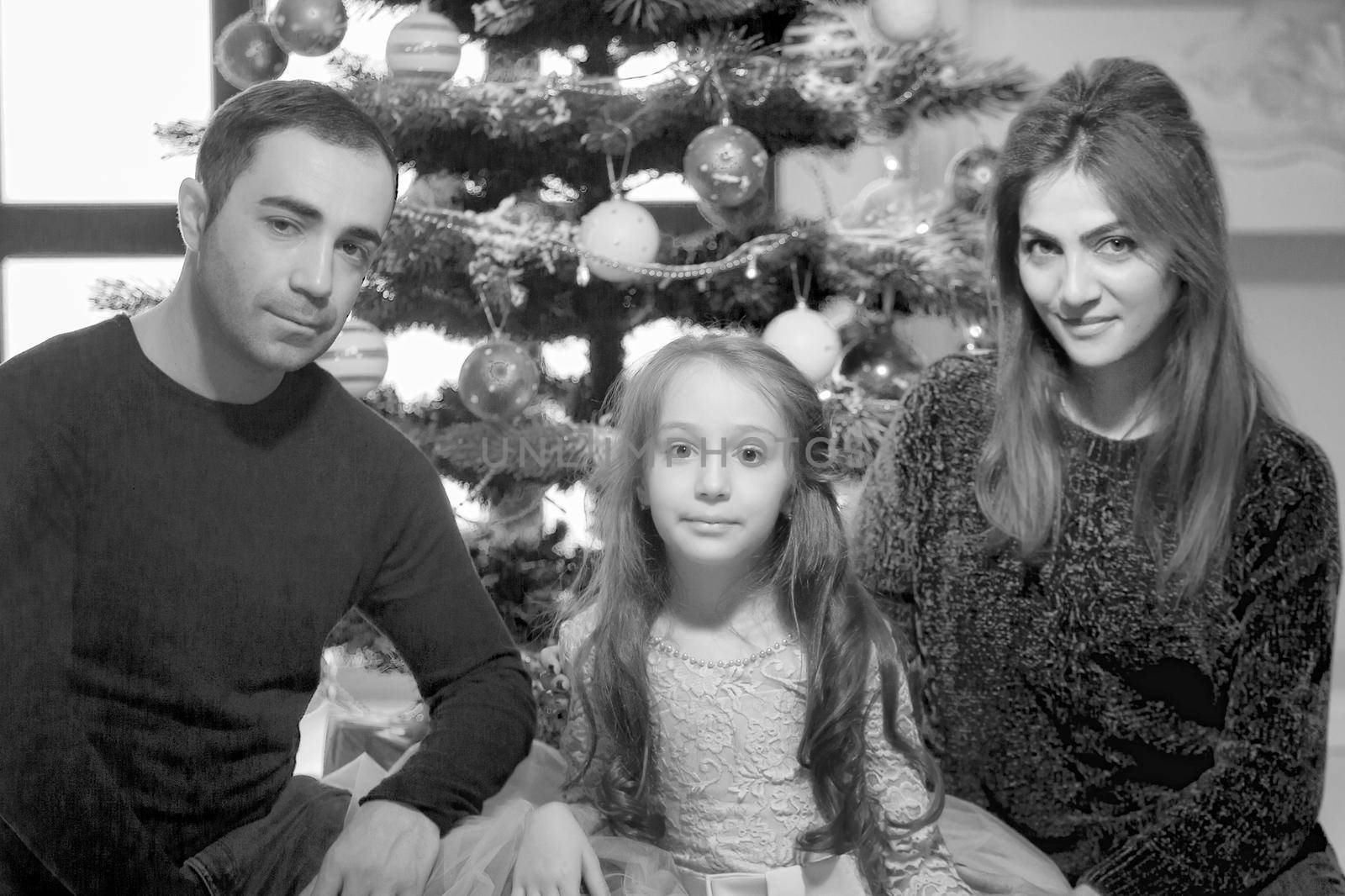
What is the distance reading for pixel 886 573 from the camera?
1.48 m

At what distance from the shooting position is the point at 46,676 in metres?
0.98

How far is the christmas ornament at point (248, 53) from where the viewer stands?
1.53 metres

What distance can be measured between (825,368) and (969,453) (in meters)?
0.32

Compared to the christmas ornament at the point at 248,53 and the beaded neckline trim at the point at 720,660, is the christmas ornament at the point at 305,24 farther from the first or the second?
the beaded neckline trim at the point at 720,660

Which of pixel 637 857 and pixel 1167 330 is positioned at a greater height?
pixel 1167 330

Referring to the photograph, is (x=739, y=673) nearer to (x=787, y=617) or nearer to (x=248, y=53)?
(x=787, y=617)

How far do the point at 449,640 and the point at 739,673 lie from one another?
0.26 m

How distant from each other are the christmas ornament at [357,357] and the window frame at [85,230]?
0.22m

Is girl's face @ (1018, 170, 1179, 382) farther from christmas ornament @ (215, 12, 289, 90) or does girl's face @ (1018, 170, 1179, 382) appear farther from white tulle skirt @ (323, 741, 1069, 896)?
christmas ornament @ (215, 12, 289, 90)

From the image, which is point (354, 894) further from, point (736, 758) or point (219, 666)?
point (736, 758)

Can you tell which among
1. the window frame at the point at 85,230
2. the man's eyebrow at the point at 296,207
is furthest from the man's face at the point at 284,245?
the window frame at the point at 85,230

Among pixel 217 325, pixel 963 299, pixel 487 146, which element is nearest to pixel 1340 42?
pixel 963 299

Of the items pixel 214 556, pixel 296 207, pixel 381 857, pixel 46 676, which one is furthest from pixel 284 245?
pixel 381 857

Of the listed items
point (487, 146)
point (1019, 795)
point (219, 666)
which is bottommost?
point (1019, 795)
